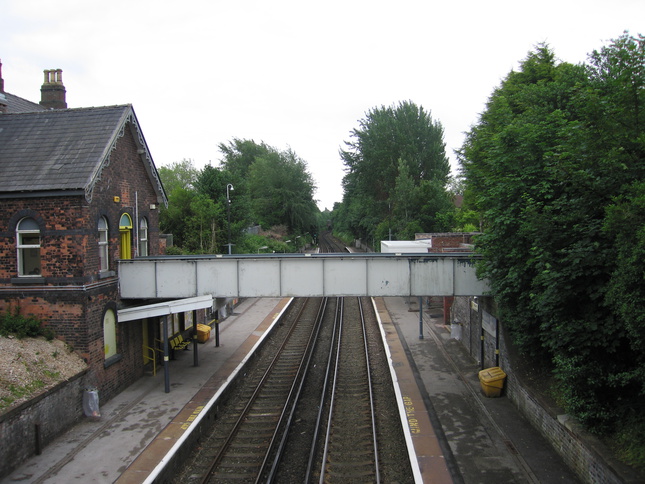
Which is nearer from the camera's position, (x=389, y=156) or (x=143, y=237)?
(x=143, y=237)

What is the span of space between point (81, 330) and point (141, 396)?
293 centimetres

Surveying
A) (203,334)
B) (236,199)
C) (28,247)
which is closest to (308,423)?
(28,247)

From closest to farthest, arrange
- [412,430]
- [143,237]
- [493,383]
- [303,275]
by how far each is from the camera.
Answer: [412,430], [493,383], [303,275], [143,237]

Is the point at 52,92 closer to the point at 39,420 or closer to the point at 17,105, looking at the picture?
the point at 17,105

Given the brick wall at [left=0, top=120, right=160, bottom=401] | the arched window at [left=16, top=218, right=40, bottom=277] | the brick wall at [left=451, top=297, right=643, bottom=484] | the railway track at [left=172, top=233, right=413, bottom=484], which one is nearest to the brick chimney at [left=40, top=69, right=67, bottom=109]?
the brick wall at [left=0, top=120, right=160, bottom=401]

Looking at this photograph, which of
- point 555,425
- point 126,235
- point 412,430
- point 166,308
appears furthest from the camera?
point 126,235

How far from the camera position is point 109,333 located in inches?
598

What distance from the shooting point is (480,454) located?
11.1 metres

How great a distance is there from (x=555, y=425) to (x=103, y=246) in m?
13.4

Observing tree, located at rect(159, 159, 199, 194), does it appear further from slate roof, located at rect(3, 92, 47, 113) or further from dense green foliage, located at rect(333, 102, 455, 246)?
slate roof, located at rect(3, 92, 47, 113)

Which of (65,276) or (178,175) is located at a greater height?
(178,175)

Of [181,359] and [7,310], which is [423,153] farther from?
[7,310]

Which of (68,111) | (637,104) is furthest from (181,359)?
(637,104)

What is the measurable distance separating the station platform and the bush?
9.04 ft
